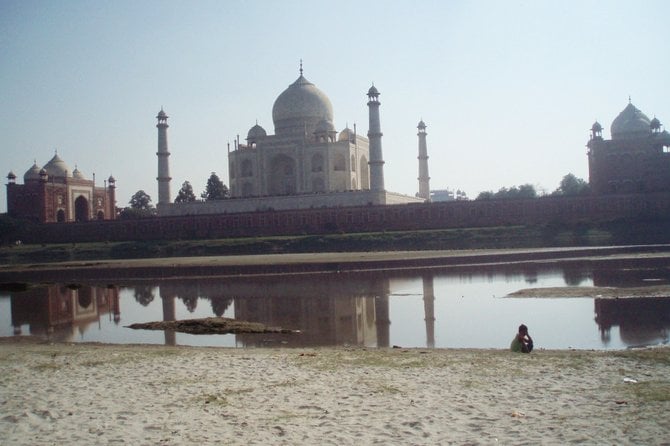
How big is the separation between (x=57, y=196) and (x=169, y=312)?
34084 mm

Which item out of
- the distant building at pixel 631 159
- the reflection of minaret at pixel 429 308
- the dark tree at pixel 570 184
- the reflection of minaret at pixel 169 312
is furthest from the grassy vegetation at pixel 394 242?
the dark tree at pixel 570 184

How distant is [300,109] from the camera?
43438mm

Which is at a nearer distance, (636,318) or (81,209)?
(636,318)

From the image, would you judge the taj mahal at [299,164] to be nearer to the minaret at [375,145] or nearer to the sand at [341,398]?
the minaret at [375,145]

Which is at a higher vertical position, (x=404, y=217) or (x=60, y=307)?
(x=404, y=217)

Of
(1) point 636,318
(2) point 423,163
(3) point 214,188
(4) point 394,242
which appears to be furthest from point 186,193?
(1) point 636,318

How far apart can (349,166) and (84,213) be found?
19708 mm

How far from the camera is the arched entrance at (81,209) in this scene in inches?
1889

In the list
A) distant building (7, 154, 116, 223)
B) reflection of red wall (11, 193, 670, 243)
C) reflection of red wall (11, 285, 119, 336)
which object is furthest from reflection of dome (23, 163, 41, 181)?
reflection of red wall (11, 285, 119, 336)

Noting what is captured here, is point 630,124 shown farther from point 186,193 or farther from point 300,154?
point 186,193

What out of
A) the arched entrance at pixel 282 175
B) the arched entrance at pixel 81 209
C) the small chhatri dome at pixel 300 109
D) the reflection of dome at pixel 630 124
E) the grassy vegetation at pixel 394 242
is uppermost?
the small chhatri dome at pixel 300 109

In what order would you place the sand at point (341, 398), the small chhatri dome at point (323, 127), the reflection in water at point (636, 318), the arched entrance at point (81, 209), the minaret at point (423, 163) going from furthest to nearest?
the arched entrance at point (81, 209), the minaret at point (423, 163), the small chhatri dome at point (323, 127), the reflection in water at point (636, 318), the sand at point (341, 398)

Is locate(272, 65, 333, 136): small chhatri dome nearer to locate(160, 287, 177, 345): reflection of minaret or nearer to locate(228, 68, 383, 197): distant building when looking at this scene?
locate(228, 68, 383, 197): distant building

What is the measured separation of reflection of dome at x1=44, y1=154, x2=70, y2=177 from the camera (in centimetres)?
4684
